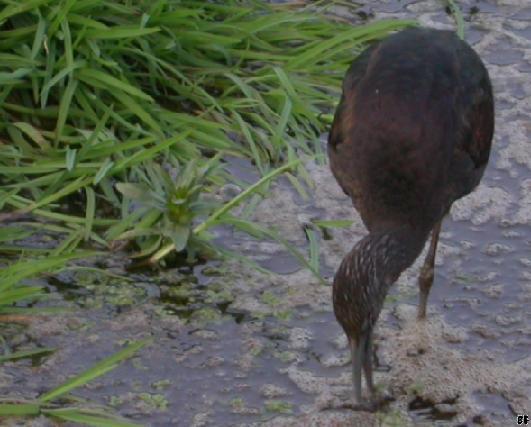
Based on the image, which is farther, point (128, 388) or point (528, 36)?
point (528, 36)

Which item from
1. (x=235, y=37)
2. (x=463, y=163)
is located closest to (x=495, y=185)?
(x=463, y=163)

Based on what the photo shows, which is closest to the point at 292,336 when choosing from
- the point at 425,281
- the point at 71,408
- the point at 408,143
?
the point at 425,281

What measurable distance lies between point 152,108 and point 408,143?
1350 mm

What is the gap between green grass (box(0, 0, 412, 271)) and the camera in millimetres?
5430

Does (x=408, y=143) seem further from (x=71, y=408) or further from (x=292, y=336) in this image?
(x=71, y=408)

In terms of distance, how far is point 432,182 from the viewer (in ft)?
16.6

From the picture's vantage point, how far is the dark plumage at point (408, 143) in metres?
5.03

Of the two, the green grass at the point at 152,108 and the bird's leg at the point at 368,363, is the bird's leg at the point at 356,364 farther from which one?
the green grass at the point at 152,108

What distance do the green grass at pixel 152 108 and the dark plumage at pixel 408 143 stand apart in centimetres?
49

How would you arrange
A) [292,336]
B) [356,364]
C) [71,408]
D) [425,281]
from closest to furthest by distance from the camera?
[71,408] → [356,364] → [292,336] → [425,281]

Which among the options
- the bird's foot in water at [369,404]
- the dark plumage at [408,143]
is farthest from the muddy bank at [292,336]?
the dark plumage at [408,143]

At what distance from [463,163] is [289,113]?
3.48 feet

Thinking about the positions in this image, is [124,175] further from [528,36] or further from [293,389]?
[528,36]

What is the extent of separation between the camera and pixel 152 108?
593 cm
